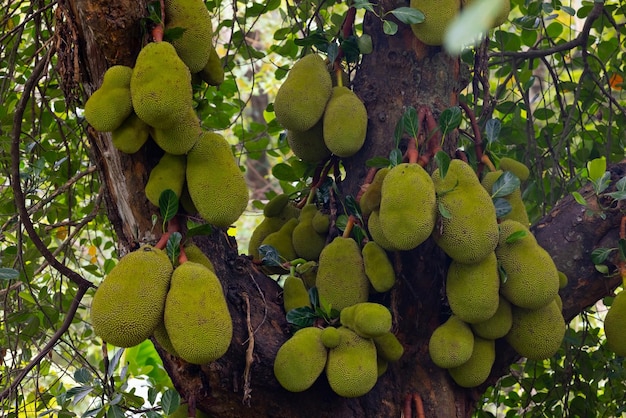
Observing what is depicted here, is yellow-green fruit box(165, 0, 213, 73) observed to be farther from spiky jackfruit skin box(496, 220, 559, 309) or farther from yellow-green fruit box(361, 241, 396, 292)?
spiky jackfruit skin box(496, 220, 559, 309)

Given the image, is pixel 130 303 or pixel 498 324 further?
pixel 498 324

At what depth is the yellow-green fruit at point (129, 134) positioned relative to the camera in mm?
1157

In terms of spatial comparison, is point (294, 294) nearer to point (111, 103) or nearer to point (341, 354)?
point (341, 354)

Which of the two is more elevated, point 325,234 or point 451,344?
point 325,234

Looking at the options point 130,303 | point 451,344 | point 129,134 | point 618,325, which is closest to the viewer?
point 130,303

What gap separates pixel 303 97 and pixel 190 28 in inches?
16.2

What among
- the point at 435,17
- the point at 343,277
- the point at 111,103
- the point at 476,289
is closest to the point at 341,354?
the point at 343,277

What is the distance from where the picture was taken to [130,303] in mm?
1040

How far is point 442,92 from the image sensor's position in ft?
5.41

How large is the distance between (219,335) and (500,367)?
2.46 feet

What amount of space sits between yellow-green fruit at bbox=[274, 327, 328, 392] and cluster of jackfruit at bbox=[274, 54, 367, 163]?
447mm

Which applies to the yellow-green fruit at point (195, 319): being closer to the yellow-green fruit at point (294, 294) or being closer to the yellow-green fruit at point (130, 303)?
the yellow-green fruit at point (130, 303)

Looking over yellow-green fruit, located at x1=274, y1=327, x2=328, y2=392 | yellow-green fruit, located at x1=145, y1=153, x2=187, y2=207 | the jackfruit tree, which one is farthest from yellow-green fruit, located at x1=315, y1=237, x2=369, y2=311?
yellow-green fruit, located at x1=145, y1=153, x2=187, y2=207

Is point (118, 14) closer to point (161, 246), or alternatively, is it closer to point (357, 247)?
point (161, 246)
